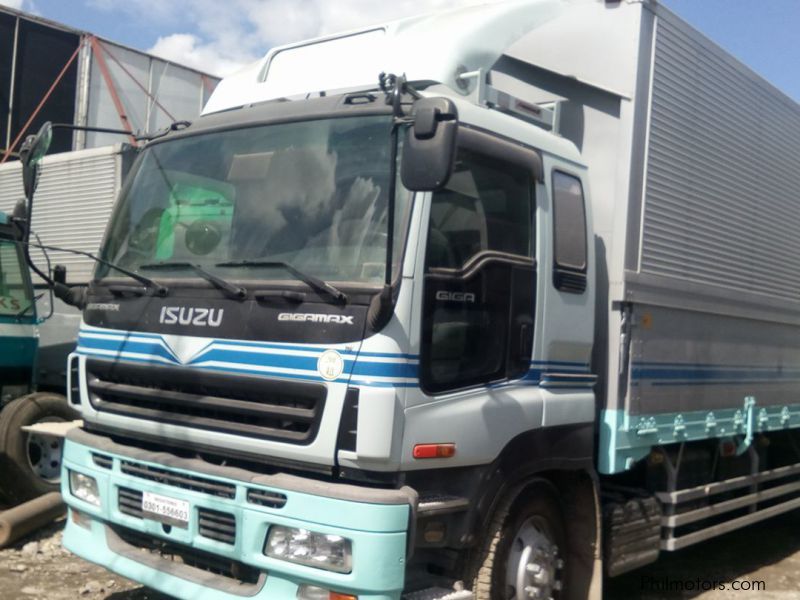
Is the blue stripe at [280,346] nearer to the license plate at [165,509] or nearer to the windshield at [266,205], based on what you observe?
the windshield at [266,205]

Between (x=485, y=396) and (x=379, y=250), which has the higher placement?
(x=379, y=250)

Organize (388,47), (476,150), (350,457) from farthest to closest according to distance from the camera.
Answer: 1. (388,47)
2. (476,150)
3. (350,457)

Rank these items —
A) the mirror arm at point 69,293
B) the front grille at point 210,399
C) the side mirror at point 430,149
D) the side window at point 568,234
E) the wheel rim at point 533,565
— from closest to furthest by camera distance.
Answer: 1. the side mirror at point 430,149
2. the front grille at point 210,399
3. the wheel rim at point 533,565
4. the side window at point 568,234
5. the mirror arm at point 69,293

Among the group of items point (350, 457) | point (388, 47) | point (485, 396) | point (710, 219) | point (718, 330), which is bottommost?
point (350, 457)

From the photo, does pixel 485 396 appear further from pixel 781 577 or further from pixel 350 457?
pixel 781 577

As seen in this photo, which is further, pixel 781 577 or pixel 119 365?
pixel 781 577

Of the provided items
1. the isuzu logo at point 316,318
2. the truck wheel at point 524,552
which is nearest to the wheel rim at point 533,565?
the truck wheel at point 524,552

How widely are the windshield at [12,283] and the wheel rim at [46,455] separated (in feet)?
3.56

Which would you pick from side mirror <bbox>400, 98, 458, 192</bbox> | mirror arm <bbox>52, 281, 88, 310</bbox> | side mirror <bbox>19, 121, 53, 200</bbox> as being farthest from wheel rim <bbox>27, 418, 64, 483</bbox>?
side mirror <bbox>400, 98, 458, 192</bbox>

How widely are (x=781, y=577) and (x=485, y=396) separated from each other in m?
4.29

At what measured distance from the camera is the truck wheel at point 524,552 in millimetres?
4215

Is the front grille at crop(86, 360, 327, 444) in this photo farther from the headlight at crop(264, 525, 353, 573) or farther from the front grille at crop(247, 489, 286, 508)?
the headlight at crop(264, 525, 353, 573)

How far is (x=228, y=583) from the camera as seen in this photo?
3980 mm

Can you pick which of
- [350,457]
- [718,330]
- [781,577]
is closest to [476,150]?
[350,457]
